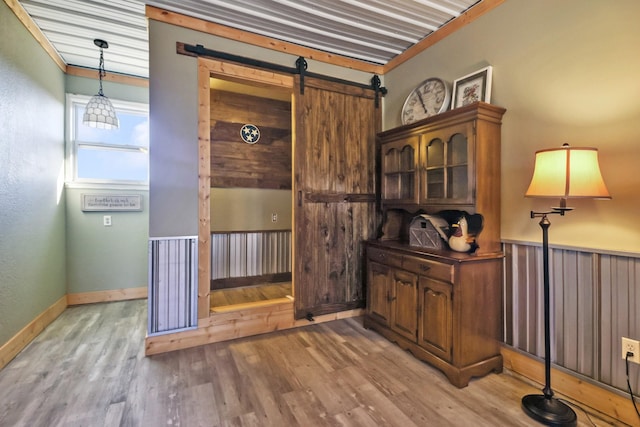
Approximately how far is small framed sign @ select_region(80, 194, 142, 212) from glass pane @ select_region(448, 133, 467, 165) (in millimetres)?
3683

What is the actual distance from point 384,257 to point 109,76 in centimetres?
396

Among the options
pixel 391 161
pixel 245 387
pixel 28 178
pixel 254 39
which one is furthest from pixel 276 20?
pixel 245 387

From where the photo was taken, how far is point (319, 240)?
3.09 m

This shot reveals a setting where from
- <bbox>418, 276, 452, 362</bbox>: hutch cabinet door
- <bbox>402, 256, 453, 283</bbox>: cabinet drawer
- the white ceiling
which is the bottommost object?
<bbox>418, 276, 452, 362</bbox>: hutch cabinet door

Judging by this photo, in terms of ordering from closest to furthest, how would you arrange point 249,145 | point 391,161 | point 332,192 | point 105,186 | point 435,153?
point 435,153, point 391,161, point 332,192, point 105,186, point 249,145

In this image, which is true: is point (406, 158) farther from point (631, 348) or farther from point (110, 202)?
point (110, 202)

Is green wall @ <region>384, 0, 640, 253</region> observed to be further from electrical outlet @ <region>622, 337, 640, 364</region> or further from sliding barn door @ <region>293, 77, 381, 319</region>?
sliding barn door @ <region>293, 77, 381, 319</region>

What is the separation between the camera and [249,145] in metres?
4.25

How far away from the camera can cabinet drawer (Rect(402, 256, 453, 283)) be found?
2035mm

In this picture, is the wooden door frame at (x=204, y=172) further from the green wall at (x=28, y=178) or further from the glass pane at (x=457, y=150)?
the glass pane at (x=457, y=150)

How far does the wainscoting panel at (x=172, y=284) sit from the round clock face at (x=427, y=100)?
243cm

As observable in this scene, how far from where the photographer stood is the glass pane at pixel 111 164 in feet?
11.6

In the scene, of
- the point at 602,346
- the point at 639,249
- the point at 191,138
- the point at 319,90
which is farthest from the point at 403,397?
the point at 319,90

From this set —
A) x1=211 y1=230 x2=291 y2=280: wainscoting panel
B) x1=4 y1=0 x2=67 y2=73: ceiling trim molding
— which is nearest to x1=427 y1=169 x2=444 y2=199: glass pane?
x1=211 y1=230 x2=291 y2=280: wainscoting panel
